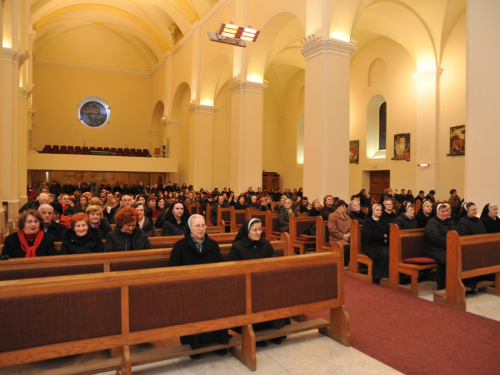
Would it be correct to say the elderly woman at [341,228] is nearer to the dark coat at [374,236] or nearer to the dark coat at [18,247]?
the dark coat at [374,236]

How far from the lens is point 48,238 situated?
166 inches

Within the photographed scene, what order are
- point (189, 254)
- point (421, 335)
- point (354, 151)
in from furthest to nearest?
point (354, 151), point (421, 335), point (189, 254)

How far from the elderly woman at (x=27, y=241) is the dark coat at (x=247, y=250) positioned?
199 centimetres

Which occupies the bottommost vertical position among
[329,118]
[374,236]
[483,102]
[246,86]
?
[374,236]

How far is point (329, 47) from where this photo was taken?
35.2 feet

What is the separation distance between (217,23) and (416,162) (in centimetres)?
1008

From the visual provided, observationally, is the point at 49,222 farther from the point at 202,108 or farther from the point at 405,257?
the point at 202,108

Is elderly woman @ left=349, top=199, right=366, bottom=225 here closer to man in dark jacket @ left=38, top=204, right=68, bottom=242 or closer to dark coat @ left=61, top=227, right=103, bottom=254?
dark coat @ left=61, top=227, right=103, bottom=254

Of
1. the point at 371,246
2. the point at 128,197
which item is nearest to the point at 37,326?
the point at 128,197

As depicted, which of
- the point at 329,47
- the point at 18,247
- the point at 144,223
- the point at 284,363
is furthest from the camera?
the point at 329,47

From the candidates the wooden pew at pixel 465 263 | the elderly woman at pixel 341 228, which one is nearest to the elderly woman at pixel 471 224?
the wooden pew at pixel 465 263

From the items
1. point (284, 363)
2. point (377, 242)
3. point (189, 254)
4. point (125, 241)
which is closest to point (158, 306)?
point (189, 254)

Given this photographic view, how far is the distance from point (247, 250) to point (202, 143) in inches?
644

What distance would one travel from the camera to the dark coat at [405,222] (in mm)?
6201
